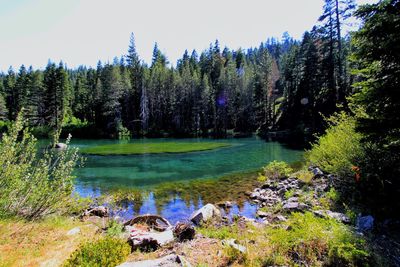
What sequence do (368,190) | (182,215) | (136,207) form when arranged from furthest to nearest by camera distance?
(136,207) < (182,215) < (368,190)

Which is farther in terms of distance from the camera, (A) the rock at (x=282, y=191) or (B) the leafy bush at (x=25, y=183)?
(A) the rock at (x=282, y=191)

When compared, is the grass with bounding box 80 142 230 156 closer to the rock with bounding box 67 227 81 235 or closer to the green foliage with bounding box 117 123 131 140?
the green foliage with bounding box 117 123 131 140

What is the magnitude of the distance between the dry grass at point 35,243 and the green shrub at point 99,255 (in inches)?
30.5

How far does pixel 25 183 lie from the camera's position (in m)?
5.82

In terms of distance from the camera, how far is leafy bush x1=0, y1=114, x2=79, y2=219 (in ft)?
17.5

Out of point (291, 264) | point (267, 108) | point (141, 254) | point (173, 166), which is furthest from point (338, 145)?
point (267, 108)

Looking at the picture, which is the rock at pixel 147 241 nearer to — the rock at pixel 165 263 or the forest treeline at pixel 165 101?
the rock at pixel 165 263

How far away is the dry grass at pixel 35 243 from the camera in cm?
543

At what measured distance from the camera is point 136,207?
45.5 ft

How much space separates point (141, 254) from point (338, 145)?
8449 millimetres

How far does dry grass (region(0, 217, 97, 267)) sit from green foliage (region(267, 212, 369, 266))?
14.5 feet

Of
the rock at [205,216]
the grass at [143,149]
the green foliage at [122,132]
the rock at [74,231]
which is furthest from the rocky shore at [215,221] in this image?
the green foliage at [122,132]

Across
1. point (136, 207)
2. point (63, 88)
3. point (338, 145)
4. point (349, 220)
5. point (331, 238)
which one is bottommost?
point (136, 207)

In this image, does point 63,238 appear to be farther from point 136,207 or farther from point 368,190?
point 368,190
